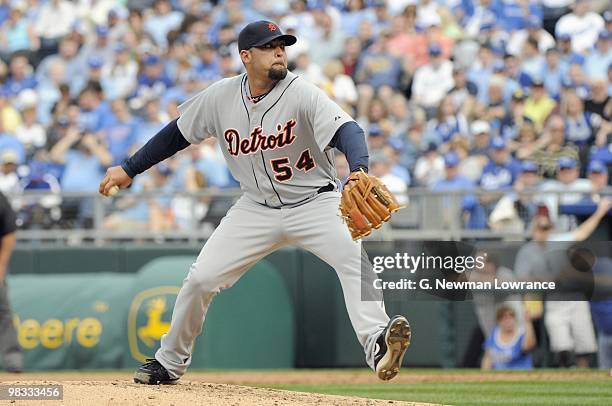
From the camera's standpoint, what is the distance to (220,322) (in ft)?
38.7

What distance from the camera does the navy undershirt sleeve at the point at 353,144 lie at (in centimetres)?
660

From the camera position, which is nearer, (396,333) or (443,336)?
(396,333)

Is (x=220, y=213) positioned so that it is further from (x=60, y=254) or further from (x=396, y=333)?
(x=396, y=333)

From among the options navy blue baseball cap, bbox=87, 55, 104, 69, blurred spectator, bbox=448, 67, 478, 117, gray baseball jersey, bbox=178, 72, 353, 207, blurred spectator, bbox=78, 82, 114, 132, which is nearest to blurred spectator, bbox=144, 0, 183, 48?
navy blue baseball cap, bbox=87, 55, 104, 69

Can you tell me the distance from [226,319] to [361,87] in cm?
427

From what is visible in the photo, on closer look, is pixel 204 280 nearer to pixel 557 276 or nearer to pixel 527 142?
pixel 557 276

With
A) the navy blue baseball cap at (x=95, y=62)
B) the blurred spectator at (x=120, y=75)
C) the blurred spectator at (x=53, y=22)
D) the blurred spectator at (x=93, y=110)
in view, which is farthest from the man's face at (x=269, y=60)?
the blurred spectator at (x=53, y=22)

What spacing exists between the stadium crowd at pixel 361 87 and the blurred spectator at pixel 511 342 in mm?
841

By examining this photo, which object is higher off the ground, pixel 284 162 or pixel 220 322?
pixel 284 162

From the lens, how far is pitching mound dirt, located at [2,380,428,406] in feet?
21.3

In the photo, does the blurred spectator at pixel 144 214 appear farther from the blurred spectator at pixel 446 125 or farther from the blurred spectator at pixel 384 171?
the blurred spectator at pixel 446 125

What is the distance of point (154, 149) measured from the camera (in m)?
7.51

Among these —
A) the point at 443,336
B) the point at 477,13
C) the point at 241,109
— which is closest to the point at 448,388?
the point at 443,336

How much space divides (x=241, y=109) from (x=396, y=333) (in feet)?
5.27
